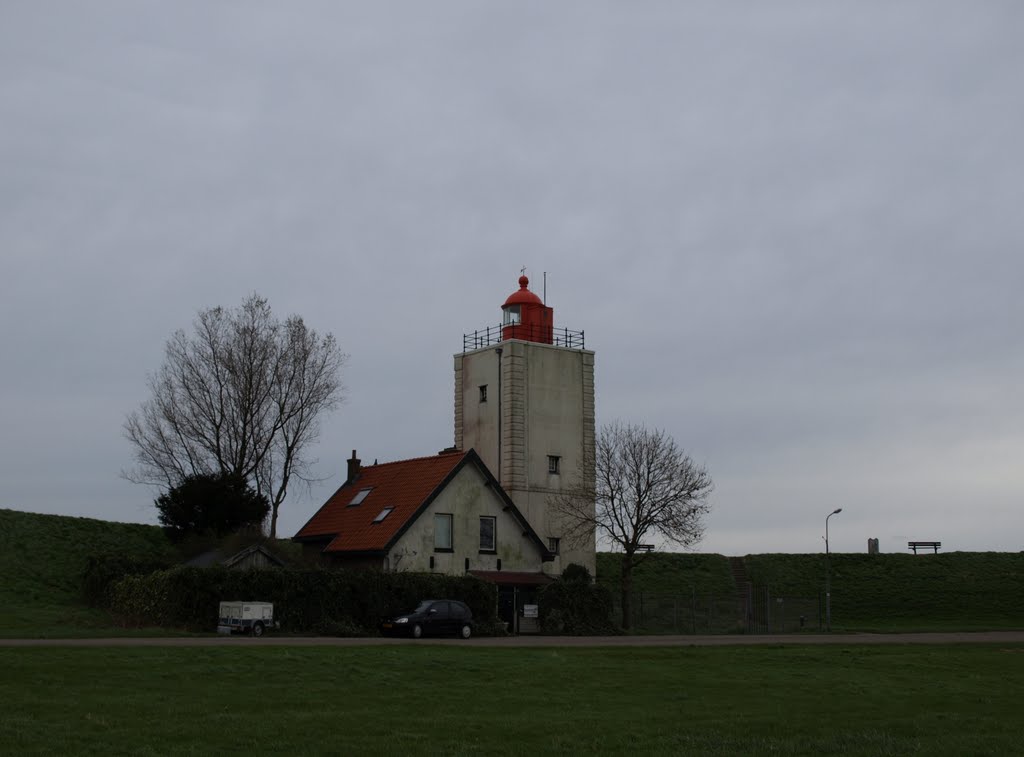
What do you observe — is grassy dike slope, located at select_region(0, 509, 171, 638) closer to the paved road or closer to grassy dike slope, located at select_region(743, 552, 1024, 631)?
the paved road

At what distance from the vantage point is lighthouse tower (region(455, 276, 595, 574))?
185 feet

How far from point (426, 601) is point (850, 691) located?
64.1 ft

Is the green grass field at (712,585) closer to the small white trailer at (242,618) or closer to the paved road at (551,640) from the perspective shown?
the small white trailer at (242,618)

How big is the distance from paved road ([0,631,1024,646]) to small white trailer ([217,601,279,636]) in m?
0.68

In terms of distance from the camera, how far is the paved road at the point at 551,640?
30328 mm

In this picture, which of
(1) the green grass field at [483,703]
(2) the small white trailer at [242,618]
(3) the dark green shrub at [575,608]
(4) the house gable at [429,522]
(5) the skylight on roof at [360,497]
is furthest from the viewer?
(5) the skylight on roof at [360,497]

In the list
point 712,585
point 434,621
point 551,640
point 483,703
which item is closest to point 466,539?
point 434,621

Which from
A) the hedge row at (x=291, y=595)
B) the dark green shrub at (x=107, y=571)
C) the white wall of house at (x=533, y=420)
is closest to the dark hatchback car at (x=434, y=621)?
the hedge row at (x=291, y=595)

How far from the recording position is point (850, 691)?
2502 centimetres

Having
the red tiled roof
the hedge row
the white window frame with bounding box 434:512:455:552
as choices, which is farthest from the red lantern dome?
the hedge row

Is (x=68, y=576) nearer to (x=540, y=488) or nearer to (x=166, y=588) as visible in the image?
(x=166, y=588)

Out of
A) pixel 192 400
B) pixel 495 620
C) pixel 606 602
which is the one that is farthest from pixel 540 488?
pixel 192 400

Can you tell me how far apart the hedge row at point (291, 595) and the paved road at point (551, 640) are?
6.60ft

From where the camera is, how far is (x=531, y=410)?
5706 centimetres
